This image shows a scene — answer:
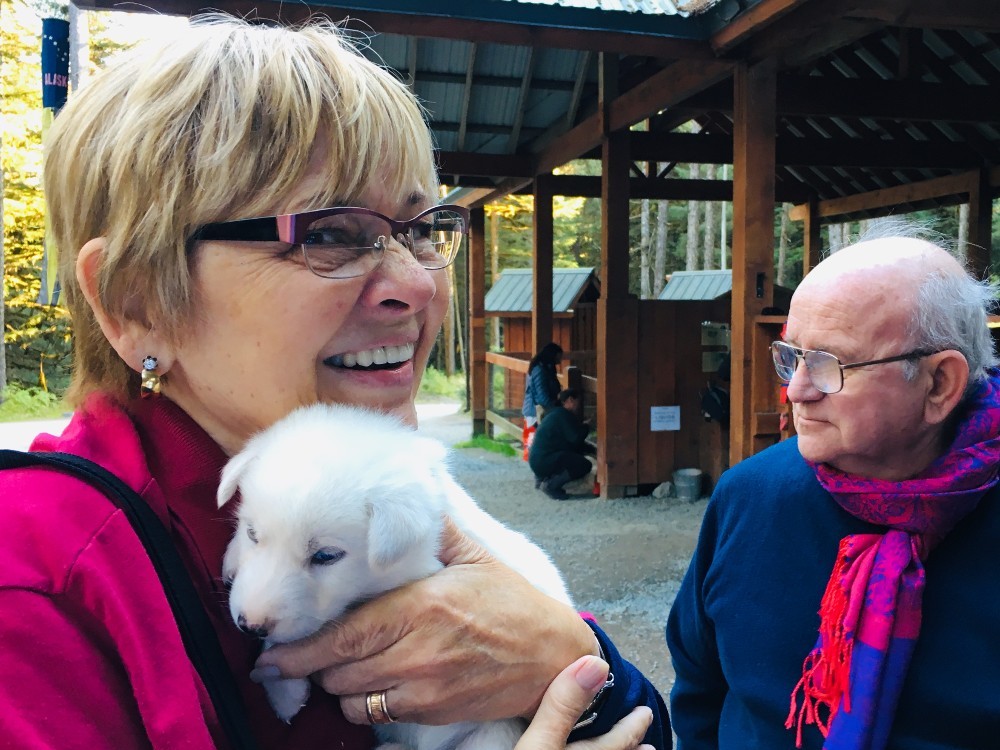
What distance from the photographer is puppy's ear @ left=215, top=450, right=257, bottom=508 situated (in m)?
1.41

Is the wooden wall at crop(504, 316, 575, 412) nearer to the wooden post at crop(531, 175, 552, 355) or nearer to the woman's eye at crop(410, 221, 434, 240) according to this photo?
the wooden post at crop(531, 175, 552, 355)

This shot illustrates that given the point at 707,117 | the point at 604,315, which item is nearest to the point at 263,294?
the point at 604,315

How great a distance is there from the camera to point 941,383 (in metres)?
2.54

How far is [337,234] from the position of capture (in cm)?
145

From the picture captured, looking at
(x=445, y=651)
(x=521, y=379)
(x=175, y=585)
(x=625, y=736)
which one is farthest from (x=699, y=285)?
(x=175, y=585)

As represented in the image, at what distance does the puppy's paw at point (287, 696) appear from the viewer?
1.34m

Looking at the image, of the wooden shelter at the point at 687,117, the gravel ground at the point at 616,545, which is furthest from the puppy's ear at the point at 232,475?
the gravel ground at the point at 616,545

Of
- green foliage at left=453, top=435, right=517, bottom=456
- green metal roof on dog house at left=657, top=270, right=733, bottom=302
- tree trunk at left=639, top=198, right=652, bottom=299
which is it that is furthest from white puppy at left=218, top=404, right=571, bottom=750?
tree trunk at left=639, top=198, right=652, bottom=299

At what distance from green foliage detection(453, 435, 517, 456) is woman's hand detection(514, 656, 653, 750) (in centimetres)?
1233

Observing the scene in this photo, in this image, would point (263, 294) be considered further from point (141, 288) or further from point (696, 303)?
point (696, 303)

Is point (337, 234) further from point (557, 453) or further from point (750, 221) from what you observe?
point (557, 453)

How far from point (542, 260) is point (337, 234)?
10732 millimetres

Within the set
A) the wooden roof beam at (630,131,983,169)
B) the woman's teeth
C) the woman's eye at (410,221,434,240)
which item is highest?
the wooden roof beam at (630,131,983,169)

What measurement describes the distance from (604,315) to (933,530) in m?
7.53
